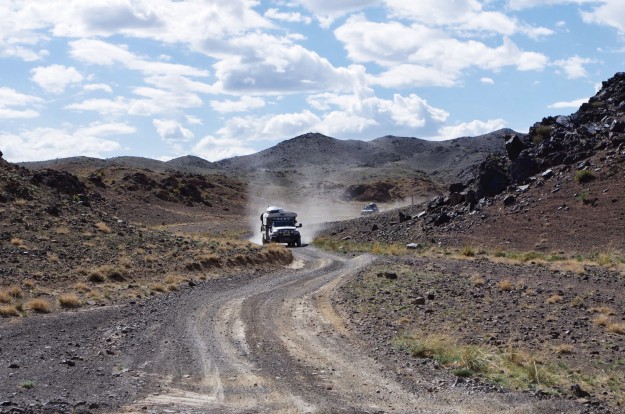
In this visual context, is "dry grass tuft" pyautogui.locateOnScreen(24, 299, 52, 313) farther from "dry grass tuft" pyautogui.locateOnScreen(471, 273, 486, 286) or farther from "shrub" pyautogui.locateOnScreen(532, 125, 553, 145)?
"shrub" pyautogui.locateOnScreen(532, 125, 553, 145)

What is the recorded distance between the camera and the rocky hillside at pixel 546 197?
43812 mm

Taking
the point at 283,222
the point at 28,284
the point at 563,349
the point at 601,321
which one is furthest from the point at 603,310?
the point at 283,222

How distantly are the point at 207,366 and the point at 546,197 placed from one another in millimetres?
39874

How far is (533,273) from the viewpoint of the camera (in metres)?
31.1

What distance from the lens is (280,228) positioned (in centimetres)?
5603

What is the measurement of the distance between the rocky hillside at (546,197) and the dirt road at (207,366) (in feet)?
83.5

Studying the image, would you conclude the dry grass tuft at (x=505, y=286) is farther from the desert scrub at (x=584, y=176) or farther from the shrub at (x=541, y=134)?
the shrub at (x=541, y=134)

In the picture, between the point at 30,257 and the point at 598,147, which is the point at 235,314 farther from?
the point at 598,147

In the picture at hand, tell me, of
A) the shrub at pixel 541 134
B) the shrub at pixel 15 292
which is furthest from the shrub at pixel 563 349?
the shrub at pixel 541 134

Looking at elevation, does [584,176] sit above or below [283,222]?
above

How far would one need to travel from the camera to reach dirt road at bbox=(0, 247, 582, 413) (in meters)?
11.2

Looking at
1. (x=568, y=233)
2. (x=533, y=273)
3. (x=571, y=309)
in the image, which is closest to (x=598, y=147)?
(x=568, y=233)

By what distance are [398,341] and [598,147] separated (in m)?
41.1

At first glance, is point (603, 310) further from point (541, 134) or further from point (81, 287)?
point (541, 134)
